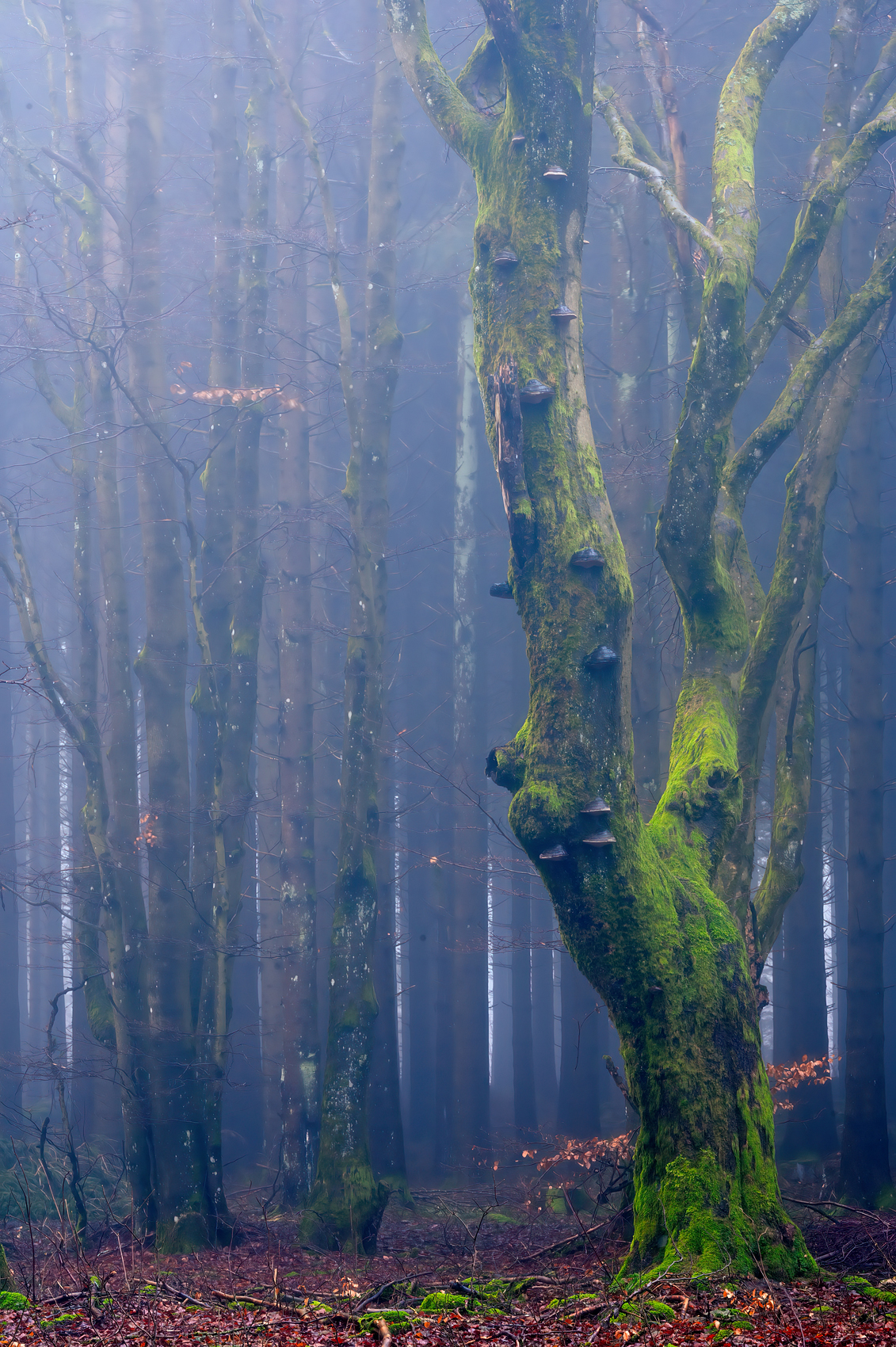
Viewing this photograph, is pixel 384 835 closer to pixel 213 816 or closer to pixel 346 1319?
pixel 213 816

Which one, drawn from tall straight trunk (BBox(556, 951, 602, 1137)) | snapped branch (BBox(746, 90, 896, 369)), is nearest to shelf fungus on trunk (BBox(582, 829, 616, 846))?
snapped branch (BBox(746, 90, 896, 369))

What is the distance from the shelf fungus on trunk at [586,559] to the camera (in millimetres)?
5195

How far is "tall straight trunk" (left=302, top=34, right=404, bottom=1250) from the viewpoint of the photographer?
29.0ft

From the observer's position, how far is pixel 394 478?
19.8m

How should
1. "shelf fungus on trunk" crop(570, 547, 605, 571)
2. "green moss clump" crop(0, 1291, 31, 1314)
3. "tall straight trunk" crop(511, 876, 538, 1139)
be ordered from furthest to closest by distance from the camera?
"tall straight trunk" crop(511, 876, 538, 1139), "shelf fungus on trunk" crop(570, 547, 605, 571), "green moss clump" crop(0, 1291, 31, 1314)

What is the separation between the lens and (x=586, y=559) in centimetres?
520

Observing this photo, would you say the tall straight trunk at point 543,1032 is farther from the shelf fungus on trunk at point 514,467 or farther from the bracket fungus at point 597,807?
the shelf fungus on trunk at point 514,467

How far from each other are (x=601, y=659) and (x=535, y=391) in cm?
160

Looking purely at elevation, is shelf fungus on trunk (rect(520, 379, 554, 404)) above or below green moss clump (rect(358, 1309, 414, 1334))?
above

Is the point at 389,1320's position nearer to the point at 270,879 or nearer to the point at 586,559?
the point at 586,559

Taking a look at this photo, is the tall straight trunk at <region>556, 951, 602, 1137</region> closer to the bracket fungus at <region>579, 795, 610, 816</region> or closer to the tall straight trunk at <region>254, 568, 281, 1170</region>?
the tall straight trunk at <region>254, 568, 281, 1170</region>

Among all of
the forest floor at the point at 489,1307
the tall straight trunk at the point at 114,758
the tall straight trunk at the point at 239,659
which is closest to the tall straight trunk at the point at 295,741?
the tall straight trunk at the point at 239,659

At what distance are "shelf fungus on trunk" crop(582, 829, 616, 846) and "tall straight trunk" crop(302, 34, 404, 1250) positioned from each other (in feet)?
17.0

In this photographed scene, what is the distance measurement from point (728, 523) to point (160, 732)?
679 centimetres
